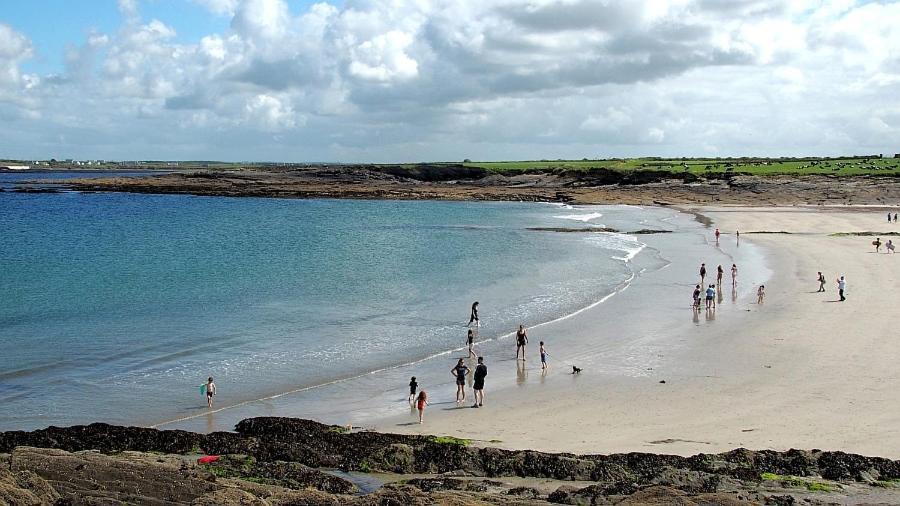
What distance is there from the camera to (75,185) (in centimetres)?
12219

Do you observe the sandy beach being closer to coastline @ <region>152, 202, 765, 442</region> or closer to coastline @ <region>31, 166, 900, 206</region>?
coastline @ <region>152, 202, 765, 442</region>

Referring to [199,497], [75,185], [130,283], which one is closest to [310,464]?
[199,497]

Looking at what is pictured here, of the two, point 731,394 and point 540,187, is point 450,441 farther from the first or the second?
point 540,187

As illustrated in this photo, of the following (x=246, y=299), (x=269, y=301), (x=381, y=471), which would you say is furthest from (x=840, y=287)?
(x=246, y=299)

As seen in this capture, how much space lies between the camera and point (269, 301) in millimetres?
30297

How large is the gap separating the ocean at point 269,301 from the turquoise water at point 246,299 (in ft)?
0.31

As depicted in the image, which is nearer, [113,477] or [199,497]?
[199,497]

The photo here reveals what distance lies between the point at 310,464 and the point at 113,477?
3.16 m

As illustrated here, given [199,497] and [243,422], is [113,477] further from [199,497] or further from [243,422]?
[243,422]

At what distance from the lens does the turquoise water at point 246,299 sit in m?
19.1

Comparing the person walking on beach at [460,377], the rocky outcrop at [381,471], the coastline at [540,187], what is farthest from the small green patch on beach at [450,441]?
the coastline at [540,187]

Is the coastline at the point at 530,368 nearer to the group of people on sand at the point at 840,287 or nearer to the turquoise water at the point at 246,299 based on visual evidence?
the turquoise water at the point at 246,299

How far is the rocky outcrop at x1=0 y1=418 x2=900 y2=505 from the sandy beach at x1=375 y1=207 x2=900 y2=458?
1.55m

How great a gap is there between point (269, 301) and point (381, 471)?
1912cm
